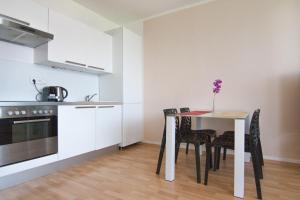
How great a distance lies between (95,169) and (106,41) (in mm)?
2065

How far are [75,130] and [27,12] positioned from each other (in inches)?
58.1

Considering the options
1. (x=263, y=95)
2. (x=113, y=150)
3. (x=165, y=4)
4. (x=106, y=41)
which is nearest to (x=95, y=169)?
(x=113, y=150)

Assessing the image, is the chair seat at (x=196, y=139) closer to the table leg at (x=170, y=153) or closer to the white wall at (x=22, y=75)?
the table leg at (x=170, y=153)

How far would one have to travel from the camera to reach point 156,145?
363 cm

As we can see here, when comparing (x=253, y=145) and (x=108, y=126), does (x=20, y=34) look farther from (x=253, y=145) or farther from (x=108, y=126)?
(x=253, y=145)

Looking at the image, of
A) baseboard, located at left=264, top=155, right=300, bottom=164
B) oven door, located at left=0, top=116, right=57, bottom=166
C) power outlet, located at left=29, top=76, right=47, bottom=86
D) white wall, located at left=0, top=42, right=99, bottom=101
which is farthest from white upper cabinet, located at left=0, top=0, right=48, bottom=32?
baseboard, located at left=264, top=155, right=300, bottom=164

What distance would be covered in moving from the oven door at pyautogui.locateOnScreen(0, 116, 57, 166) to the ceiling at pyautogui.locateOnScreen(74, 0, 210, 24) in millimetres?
2074

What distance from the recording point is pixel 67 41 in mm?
2600

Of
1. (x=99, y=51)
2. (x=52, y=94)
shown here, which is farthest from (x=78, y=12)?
(x=52, y=94)

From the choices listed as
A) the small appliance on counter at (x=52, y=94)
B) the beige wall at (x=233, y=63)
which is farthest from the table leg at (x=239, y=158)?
the small appliance on counter at (x=52, y=94)

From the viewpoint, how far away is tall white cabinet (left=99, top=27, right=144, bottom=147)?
3.26 m

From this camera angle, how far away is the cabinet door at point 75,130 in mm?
2285

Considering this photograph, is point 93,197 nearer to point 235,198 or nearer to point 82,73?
point 235,198

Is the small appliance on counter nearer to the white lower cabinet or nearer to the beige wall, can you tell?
the white lower cabinet
